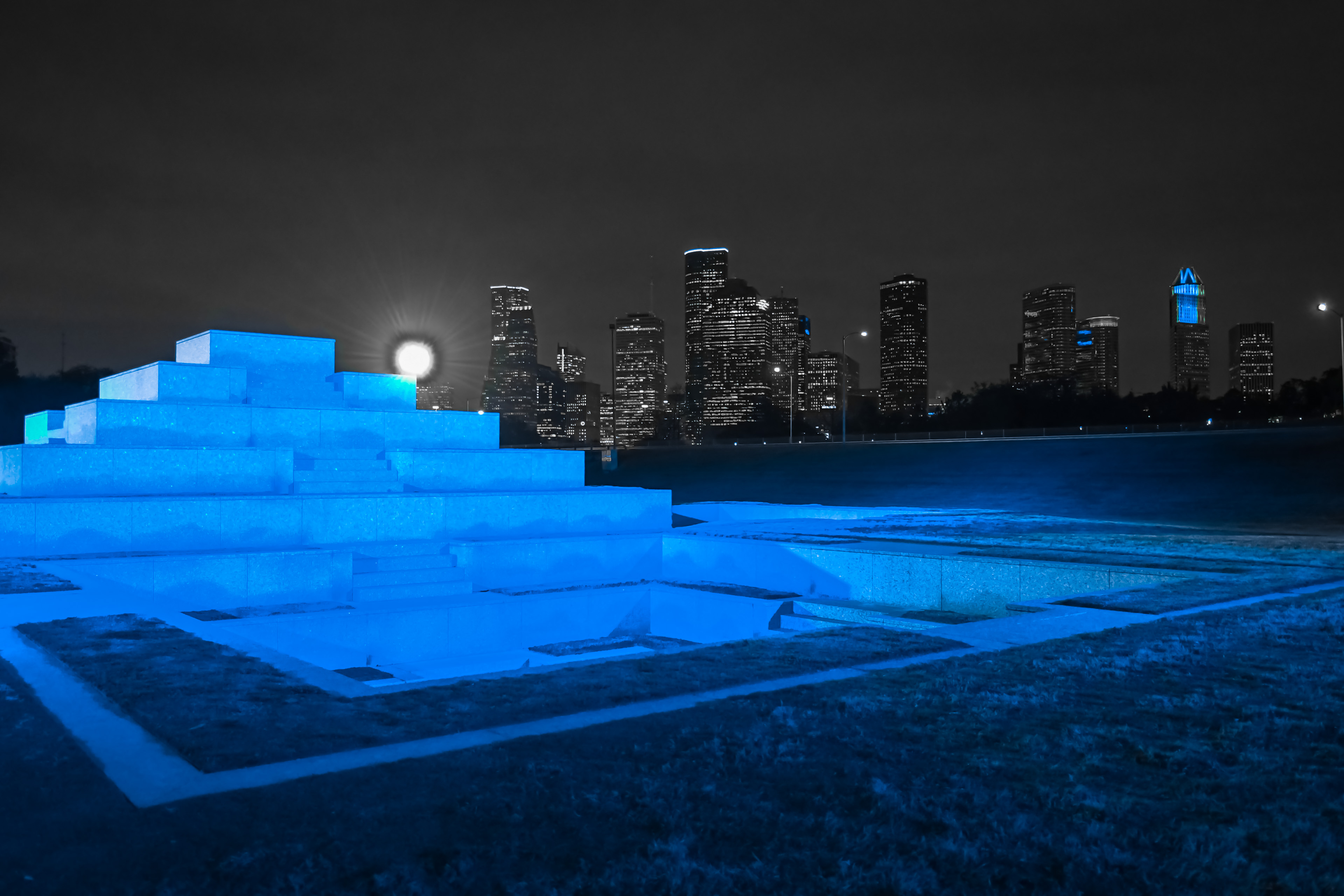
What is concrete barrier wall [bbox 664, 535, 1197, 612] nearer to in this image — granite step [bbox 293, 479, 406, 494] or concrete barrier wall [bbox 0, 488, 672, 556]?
concrete barrier wall [bbox 0, 488, 672, 556]

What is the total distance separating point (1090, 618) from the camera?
28.7ft

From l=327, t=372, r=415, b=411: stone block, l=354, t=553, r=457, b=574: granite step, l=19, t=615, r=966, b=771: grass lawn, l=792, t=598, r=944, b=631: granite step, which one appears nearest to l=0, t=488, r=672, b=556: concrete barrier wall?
l=354, t=553, r=457, b=574: granite step

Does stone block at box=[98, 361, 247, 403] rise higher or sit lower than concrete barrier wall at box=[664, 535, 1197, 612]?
higher

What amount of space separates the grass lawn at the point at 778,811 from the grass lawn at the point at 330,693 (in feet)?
1.61

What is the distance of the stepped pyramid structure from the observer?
1508 centimetres

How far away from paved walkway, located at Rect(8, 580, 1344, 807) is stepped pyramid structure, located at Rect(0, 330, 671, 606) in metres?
7.59

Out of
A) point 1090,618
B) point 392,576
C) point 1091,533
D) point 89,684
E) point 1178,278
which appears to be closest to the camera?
point 89,684

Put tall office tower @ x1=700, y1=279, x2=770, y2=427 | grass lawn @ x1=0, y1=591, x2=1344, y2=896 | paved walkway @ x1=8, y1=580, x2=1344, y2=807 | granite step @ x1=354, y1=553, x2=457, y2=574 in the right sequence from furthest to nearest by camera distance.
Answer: tall office tower @ x1=700, y1=279, x2=770, y2=427, granite step @ x1=354, y1=553, x2=457, y2=574, paved walkway @ x1=8, y1=580, x2=1344, y2=807, grass lawn @ x1=0, y1=591, x2=1344, y2=896

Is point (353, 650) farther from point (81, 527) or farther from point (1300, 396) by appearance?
point (1300, 396)

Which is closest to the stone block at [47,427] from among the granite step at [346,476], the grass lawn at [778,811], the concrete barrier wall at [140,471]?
the concrete barrier wall at [140,471]

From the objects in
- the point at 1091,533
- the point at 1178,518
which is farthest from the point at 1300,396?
the point at 1091,533

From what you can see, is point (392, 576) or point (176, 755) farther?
point (392, 576)

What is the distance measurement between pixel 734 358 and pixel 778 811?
167m

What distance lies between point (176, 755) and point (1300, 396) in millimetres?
86552
